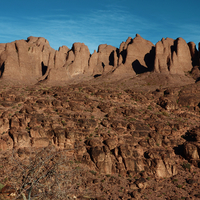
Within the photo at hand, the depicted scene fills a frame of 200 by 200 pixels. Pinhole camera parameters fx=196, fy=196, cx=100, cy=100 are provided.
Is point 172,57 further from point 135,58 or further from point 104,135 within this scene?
point 104,135

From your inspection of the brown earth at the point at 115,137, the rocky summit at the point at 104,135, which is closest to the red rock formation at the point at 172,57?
the rocky summit at the point at 104,135

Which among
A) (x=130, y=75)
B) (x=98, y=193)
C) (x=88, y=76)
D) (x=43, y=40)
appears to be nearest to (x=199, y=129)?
(x=98, y=193)

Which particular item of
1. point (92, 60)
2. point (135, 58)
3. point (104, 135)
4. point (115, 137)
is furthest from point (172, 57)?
point (104, 135)

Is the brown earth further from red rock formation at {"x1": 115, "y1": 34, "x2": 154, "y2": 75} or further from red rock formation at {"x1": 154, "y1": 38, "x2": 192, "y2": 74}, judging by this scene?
red rock formation at {"x1": 115, "y1": 34, "x2": 154, "y2": 75}

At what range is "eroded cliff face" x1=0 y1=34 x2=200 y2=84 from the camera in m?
73.0

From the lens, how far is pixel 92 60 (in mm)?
91125

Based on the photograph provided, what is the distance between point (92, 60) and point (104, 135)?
200 feet

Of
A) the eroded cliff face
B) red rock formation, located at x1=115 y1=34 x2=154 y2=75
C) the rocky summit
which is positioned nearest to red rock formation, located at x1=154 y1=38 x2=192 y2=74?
the eroded cliff face

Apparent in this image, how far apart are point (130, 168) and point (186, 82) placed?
151ft

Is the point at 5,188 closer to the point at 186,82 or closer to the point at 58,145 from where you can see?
the point at 58,145

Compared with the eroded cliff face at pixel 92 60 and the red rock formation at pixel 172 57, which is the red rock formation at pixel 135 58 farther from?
the red rock formation at pixel 172 57

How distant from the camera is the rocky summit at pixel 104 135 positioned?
17.8 metres

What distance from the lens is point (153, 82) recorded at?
67.0 metres

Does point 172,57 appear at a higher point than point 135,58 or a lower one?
lower
